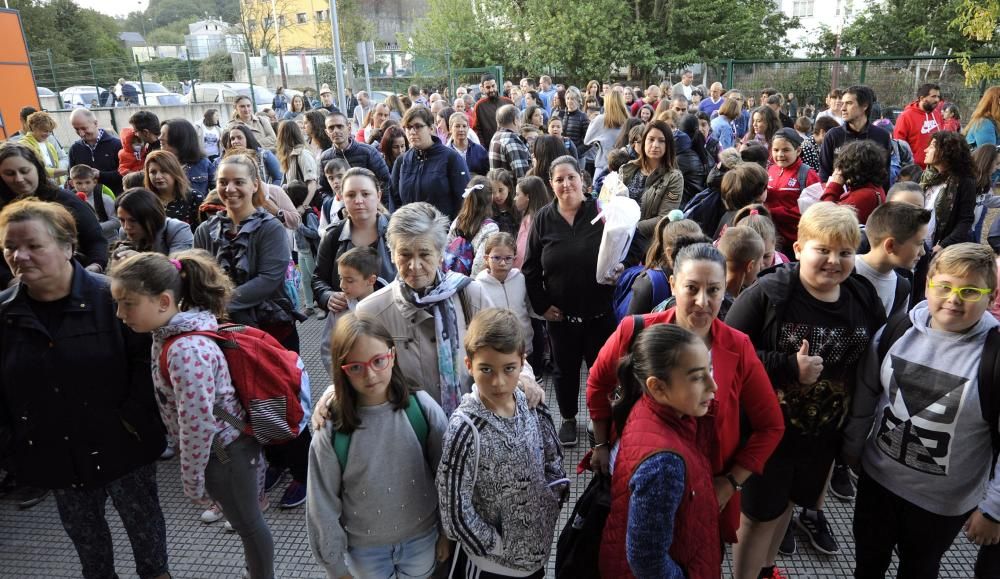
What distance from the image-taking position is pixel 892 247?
2572 millimetres

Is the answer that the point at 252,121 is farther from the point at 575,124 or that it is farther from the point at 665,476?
the point at 665,476

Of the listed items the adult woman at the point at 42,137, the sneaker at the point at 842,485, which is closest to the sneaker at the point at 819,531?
the sneaker at the point at 842,485

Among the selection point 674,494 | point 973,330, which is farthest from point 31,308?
point 973,330

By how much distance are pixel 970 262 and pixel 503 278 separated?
2236 mm

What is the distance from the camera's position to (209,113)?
354 inches

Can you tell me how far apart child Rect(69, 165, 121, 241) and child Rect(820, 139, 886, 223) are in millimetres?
5224

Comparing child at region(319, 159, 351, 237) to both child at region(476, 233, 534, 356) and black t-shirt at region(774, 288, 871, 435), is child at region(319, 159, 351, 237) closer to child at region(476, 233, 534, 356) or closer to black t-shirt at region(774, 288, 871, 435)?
child at region(476, 233, 534, 356)

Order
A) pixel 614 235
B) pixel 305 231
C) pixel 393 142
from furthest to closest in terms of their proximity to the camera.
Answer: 1. pixel 393 142
2. pixel 305 231
3. pixel 614 235

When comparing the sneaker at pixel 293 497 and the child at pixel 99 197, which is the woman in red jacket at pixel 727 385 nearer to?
the sneaker at pixel 293 497

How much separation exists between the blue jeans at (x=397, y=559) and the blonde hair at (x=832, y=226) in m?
1.87

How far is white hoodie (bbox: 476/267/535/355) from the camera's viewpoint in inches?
139

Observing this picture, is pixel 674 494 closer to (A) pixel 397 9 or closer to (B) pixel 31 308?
(B) pixel 31 308

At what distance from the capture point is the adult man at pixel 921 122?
7.14 meters

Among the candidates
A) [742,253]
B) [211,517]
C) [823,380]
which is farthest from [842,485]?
[211,517]
